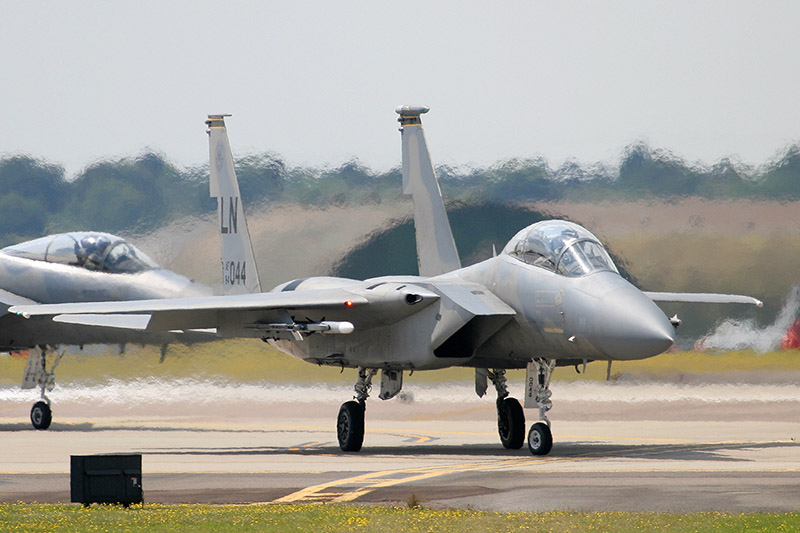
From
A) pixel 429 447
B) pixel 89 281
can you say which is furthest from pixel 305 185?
pixel 429 447

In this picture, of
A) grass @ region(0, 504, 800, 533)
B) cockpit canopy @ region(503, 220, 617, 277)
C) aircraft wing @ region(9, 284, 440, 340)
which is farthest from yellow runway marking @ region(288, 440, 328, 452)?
grass @ region(0, 504, 800, 533)

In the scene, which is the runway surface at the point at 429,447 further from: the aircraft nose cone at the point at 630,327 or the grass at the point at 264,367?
the aircraft nose cone at the point at 630,327

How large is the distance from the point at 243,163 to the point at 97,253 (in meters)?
5.67

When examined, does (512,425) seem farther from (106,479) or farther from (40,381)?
(40,381)

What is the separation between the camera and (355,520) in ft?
31.5

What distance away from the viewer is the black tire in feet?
52.0

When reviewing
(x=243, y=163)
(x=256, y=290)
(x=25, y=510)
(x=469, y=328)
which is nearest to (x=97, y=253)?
(x=256, y=290)

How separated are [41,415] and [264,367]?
4447 mm

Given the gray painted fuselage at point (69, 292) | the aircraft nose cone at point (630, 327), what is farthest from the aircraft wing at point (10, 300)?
the aircraft nose cone at point (630, 327)

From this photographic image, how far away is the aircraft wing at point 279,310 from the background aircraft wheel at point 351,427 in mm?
1249

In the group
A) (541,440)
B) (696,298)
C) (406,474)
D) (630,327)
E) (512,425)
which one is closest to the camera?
(406,474)

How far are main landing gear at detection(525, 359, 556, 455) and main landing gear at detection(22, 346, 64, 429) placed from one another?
10.5 meters

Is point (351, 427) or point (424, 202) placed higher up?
point (424, 202)

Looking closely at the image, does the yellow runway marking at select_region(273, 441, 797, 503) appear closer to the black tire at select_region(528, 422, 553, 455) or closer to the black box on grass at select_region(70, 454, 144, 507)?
the black tire at select_region(528, 422, 553, 455)
